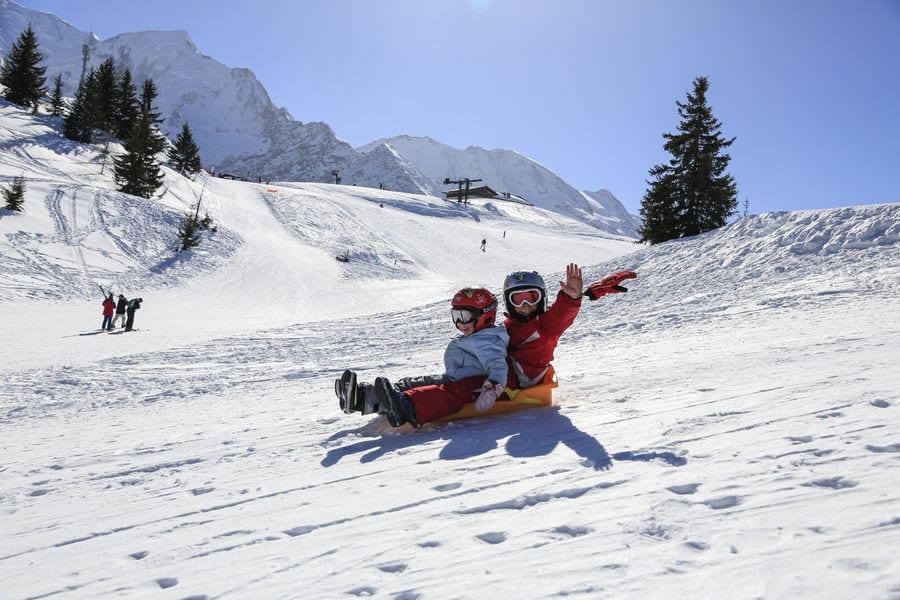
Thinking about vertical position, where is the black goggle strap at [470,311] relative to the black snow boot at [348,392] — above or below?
above

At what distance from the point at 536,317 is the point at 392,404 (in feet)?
5.57

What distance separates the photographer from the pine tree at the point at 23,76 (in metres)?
47.9

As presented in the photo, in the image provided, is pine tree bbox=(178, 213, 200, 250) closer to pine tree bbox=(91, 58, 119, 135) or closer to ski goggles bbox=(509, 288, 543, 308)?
pine tree bbox=(91, 58, 119, 135)

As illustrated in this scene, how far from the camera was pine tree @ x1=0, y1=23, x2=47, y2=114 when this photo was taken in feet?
157

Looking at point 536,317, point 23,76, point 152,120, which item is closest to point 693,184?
point 536,317

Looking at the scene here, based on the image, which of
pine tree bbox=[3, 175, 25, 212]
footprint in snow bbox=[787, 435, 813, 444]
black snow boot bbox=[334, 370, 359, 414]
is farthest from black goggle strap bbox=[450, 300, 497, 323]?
pine tree bbox=[3, 175, 25, 212]

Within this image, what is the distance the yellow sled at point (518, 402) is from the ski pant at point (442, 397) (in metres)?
0.08

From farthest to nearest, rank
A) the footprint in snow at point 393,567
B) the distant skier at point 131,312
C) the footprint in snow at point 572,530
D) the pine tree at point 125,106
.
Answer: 1. the pine tree at point 125,106
2. the distant skier at point 131,312
3. the footprint in snow at point 572,530
4. the footprint in snow at point 393,567

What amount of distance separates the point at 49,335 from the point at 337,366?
10.3 m

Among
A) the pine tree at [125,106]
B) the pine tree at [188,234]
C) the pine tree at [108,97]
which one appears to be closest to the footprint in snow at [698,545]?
the pine tree at [188,234]

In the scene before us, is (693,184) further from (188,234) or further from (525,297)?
(188,234)

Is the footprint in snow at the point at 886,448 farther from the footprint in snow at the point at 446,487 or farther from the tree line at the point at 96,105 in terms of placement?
the tree line at the point at 96,105

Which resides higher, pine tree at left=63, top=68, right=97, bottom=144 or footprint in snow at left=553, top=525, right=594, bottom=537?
pine tree at left=63, top=68, right=97, bottom=144

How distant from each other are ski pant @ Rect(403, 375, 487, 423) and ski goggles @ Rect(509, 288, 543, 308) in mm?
806
